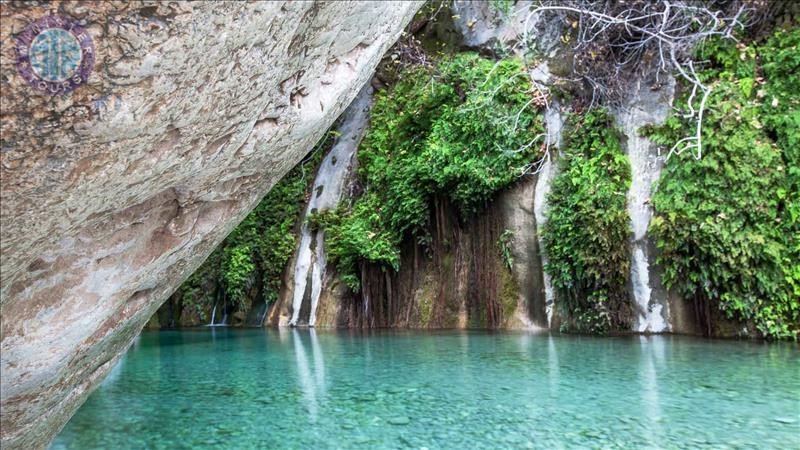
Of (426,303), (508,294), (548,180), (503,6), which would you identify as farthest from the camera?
(426,303)

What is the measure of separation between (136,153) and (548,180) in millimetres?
8789

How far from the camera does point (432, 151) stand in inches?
422

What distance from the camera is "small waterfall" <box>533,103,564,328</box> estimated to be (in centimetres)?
948

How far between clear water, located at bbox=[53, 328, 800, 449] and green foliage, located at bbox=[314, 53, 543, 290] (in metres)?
3.52

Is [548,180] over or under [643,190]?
over

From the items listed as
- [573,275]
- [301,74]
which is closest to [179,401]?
[301,74]

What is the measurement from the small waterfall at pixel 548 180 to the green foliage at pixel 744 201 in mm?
1861

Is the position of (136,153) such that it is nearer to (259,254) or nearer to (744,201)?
(744,201)

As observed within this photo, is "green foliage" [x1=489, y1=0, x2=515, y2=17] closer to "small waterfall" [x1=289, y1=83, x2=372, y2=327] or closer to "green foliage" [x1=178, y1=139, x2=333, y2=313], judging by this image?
"small waterfall" [x1=289, y1=83, x2=372, y2=327]

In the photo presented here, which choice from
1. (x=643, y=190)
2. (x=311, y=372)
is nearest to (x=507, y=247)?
(x=643, y=190)

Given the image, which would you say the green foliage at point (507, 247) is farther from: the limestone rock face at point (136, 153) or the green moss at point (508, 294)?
the limestone rock face at point (136, 153)

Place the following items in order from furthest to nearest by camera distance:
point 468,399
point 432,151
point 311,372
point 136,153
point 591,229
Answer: point 432,151 → point 591,229 → point 311,372 → point 468,399 → point 136,153

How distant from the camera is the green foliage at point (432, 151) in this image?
10156 mm

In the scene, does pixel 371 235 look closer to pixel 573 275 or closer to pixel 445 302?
pixel 445 302
